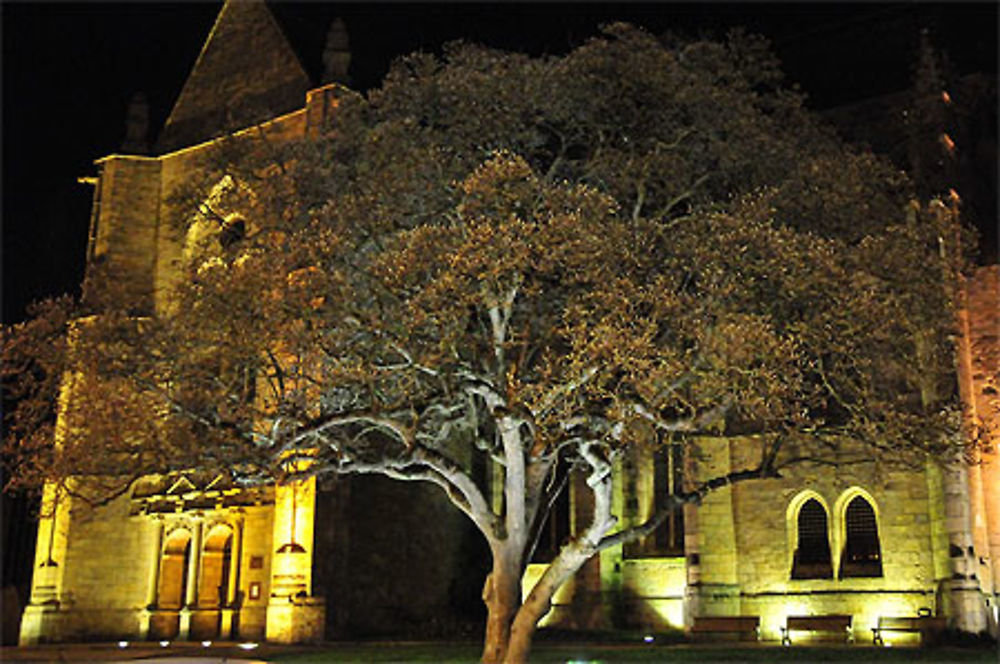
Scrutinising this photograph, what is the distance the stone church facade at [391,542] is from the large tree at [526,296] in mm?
4791

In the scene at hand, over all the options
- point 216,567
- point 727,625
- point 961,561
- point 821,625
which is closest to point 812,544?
point 821,625

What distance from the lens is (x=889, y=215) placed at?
67.7 ft

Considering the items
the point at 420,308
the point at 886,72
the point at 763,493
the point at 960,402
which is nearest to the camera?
the point at 420,308

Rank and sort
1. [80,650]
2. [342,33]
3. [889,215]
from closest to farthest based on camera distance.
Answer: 1. [889,215]
2. [80,650]
3. [342,33]

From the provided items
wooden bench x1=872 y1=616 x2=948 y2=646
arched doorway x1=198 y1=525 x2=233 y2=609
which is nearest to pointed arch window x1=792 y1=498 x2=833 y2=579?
wooden bench x1=872 y1=616 x2=948 y2=646

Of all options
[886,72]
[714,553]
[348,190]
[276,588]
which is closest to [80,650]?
[276,588]

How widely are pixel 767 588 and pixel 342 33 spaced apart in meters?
20.0

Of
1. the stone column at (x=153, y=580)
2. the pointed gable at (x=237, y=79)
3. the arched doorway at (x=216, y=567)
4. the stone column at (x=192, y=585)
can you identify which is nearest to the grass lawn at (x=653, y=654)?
the stone column at (x=192, y=585)

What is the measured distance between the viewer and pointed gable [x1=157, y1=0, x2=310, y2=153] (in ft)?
109

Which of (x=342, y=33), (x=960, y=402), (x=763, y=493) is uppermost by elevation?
(x=342, y=33)

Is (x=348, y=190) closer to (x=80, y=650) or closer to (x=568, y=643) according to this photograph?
(x=568, y=643)

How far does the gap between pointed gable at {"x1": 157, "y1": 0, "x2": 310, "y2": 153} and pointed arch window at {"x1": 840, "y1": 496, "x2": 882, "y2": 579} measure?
2009 centimetres

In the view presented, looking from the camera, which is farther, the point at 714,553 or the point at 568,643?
the point at 714,553

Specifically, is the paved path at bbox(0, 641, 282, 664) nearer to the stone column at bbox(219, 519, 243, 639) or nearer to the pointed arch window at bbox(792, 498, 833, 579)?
the stone column at bbox(219, 519, 243, 639)
